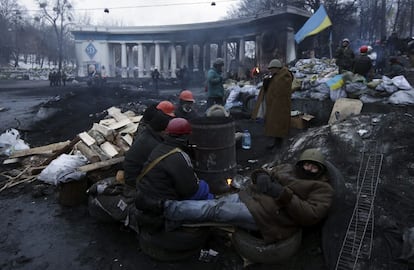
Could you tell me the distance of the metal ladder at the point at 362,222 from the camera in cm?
302

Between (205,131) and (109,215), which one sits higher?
(205,131)

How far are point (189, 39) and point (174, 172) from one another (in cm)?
3496

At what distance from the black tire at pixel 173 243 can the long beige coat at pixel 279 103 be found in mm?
3523

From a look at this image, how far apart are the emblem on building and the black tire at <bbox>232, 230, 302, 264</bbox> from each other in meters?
40.7

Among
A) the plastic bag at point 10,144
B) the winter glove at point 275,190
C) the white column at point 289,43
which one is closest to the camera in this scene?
the winter glove at point 275,190

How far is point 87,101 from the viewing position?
616 inches

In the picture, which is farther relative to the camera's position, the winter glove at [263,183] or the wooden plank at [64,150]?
the wooden plank at [64,150]

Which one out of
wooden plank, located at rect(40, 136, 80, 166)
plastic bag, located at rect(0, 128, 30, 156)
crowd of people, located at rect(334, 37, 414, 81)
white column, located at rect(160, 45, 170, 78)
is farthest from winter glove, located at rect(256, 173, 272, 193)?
white column, located at rect(160, 45, 170, 78)

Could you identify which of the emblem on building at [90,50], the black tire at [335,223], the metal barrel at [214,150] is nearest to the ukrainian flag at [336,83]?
the metal barrel at [214,150]

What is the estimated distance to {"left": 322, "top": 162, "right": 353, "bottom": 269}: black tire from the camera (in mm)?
3131

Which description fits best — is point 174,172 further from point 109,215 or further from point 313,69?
point 313,69

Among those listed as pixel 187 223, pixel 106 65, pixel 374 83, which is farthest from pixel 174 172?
pixel 106 65

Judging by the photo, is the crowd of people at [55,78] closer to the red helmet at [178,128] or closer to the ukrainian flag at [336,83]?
the ukrainian flag at [336,83]

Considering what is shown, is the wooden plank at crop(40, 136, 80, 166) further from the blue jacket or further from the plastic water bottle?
the plastic water bottle
